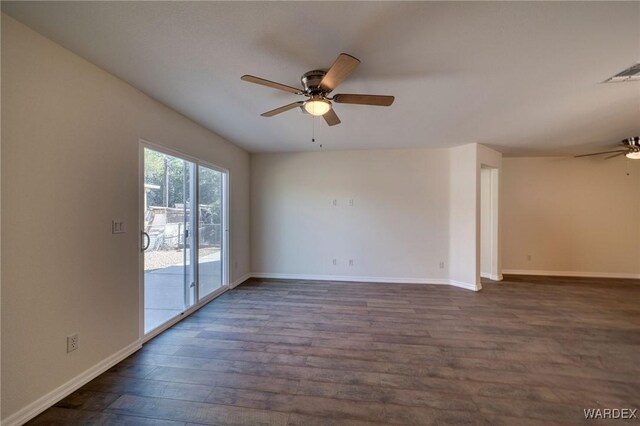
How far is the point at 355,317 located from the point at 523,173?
4.94m

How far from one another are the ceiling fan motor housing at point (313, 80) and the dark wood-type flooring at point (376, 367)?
235cm

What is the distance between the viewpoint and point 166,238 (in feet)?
9.32

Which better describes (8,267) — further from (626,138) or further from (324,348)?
(626,138)

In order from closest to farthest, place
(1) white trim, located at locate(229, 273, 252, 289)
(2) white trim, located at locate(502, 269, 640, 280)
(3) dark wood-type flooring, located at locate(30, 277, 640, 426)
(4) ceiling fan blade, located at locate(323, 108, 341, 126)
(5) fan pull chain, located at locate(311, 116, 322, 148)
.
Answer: (3) dark wood-type flooring, located at locate(30, 277, 640, 426) → (4) ceiling fan blade, located at locate(323, 108, 341, 126) → (5) fan pull chain, located at locate(311, 116, 322, 148) → (1) white trim, located at locate(229, 273, 252, 289) → (2) white trim, located at locate(502, 269, 640, 280)

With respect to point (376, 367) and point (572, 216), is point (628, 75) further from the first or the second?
point (572, 216)

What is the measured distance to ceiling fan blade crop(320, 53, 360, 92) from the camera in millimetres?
1501

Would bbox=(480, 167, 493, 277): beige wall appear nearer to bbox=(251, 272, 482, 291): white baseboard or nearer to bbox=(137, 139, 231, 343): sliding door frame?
bbox=(251, 272, 482, 291): white baseboard

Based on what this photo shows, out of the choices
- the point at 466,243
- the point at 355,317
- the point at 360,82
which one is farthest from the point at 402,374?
the point at 466,243

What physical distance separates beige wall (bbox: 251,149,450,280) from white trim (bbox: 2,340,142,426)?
296cm

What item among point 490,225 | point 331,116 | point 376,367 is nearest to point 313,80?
point 331,116

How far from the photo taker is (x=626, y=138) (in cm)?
379

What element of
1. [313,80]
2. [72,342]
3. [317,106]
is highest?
[313,80]

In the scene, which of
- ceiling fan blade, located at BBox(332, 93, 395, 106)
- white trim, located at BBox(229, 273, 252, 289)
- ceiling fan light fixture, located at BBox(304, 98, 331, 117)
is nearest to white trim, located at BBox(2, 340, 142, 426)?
white trim, located at BBox(229, 273, 252, 289)

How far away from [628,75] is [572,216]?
418 cm
